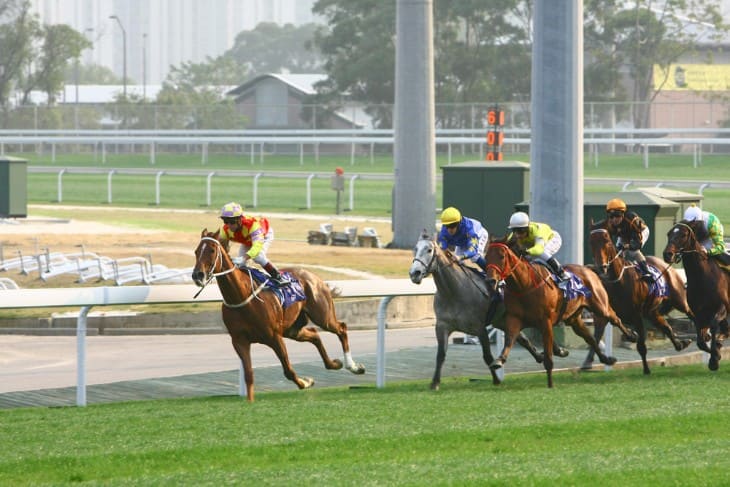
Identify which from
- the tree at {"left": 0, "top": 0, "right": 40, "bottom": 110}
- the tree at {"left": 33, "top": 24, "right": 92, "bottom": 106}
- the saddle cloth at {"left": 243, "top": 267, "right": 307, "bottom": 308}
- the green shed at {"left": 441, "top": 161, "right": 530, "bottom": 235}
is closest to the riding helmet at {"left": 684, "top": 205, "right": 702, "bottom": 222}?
the saddle cloth at {"left": 243, "top": 267, "right": 307, "bottom": 308}

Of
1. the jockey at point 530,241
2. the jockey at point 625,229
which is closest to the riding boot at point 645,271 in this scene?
the jockey at point 625,229

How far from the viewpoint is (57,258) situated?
2503 cm

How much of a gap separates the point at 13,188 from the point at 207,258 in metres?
25.8

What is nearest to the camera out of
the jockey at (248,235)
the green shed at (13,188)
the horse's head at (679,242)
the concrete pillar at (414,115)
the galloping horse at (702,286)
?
the jockey at (248,235)

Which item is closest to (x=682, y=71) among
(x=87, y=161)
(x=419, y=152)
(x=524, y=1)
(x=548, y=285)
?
(x=524, y=1)

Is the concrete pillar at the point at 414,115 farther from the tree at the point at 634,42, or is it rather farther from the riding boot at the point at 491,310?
the tree at the point at 634,42

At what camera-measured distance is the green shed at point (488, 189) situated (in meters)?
23.6

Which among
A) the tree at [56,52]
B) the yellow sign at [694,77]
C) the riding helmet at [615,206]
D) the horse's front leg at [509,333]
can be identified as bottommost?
the horse's front leg at [509,333]

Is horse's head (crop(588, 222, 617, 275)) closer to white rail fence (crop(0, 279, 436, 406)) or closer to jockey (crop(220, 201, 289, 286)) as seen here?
white rail fence (crop(0, 279, 436, 406))

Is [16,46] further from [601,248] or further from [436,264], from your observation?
[436,264]

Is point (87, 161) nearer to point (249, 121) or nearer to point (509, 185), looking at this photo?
point (249, 121)

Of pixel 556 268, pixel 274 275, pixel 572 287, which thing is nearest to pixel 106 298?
pixel 274 275

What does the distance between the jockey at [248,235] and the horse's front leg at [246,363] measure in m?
0.59

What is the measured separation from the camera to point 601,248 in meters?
13.6
